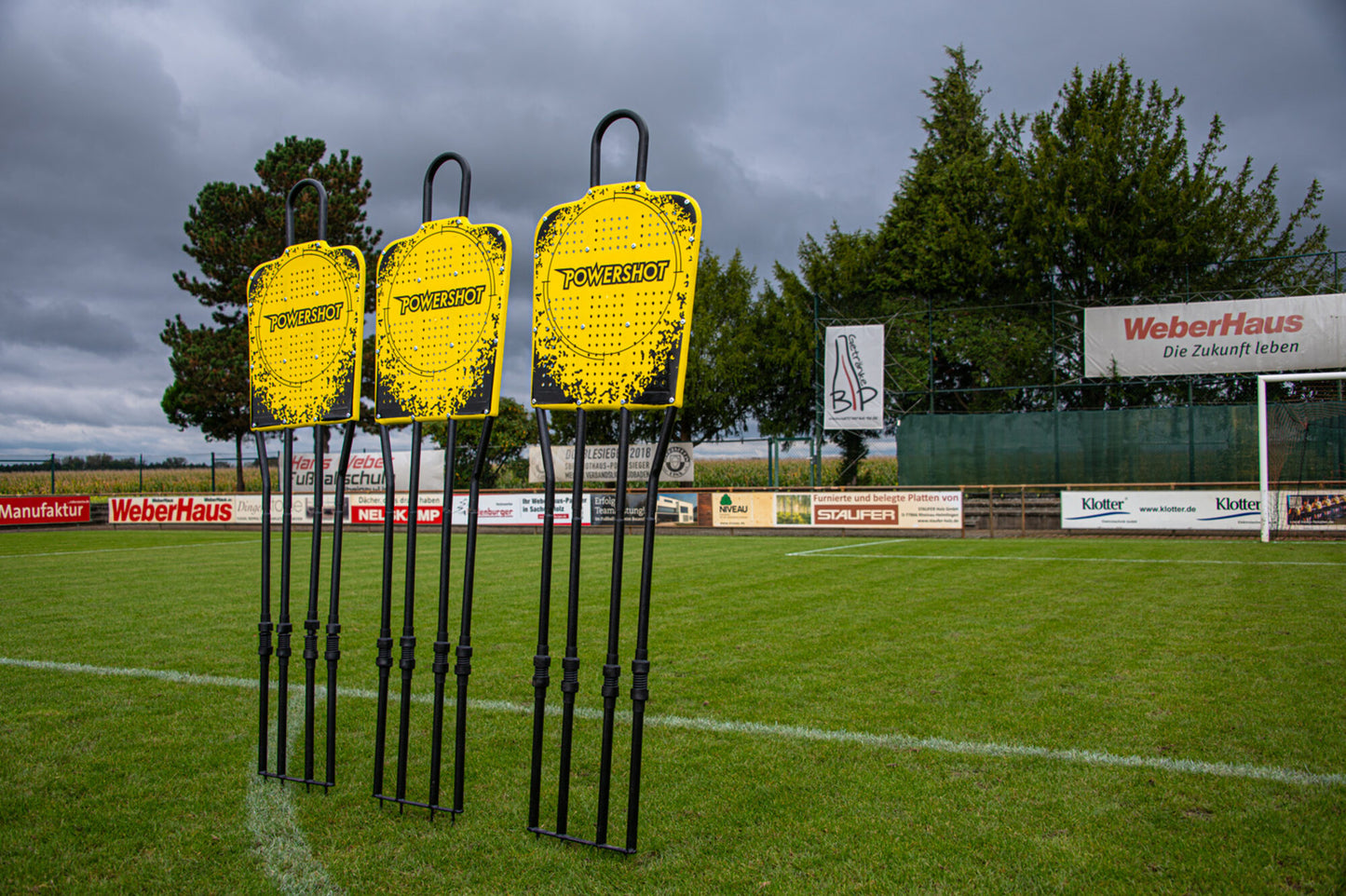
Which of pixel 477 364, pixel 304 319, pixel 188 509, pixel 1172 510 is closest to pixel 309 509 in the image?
pixel 188 509

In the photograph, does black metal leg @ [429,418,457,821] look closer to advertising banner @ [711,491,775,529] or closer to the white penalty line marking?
the white penalty line marking

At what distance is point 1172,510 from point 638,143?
1898 cm

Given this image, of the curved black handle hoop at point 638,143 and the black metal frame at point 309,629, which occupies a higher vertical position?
the curved black handle hoop at point 638,143

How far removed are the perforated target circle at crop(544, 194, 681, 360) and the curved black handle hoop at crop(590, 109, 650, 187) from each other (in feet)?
0.37

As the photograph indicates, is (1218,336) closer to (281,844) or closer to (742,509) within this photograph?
(742,509)

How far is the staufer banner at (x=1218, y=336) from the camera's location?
2286 centimetres

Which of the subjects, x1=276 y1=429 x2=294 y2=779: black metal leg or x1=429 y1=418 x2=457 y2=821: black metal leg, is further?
x1=276 y1=429 x2=294 y2=779: black metal leg

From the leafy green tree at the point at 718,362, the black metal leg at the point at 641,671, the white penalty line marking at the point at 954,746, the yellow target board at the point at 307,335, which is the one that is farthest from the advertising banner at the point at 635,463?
the black metal leg at the point at 641,671

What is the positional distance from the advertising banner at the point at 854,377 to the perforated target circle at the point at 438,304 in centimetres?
2299

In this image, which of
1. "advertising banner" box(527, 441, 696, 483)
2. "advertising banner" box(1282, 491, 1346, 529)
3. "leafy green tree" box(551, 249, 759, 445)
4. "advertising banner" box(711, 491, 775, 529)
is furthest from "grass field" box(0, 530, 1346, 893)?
"leafy green tree" box(551, 249, 759, 445)

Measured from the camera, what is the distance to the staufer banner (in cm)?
2286

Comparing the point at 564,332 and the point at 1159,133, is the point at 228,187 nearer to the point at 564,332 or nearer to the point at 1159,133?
the point at 1159,133

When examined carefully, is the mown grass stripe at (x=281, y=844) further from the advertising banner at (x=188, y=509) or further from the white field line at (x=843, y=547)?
the advertising banner at (x=188, y=509)

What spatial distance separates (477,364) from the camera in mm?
3035
